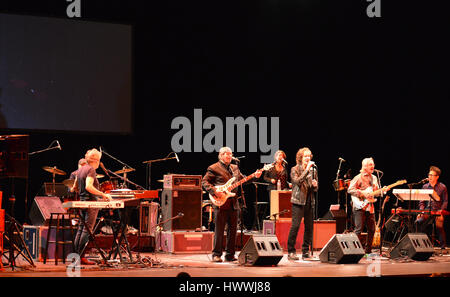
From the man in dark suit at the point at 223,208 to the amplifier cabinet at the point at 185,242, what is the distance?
59.5 inches

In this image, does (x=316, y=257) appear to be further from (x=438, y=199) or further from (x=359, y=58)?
(x=359, y=58)

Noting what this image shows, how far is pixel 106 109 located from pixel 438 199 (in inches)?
244

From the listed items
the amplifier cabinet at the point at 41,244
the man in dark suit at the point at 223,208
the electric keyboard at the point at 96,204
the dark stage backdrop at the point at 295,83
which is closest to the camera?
the electric keyboard at the point at 96,204

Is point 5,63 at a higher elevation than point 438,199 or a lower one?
higher

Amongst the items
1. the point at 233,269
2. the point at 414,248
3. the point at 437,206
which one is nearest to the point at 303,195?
the point at 233,269

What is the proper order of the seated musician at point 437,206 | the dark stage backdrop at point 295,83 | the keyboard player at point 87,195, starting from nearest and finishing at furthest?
the keyboard player at point 87,195
the seated musician at point 437,206
the dark stage backdrop at point 295,83

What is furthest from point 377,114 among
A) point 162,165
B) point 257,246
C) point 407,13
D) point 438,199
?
point 257,246

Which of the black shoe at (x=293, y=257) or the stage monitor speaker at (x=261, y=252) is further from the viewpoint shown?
the black shoe at (x=293, y=257)

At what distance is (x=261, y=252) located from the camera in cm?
826

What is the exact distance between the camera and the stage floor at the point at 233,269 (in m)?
7.39

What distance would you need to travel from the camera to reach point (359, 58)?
14.2 meters

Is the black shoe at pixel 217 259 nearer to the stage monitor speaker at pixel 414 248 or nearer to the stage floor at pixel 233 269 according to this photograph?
the stage floor at pixel 233 269

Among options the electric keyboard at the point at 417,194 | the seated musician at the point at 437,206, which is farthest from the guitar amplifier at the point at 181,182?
the seated musician at the point at 437,206

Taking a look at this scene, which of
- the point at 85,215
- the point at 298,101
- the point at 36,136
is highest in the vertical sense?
the point at 298,101
